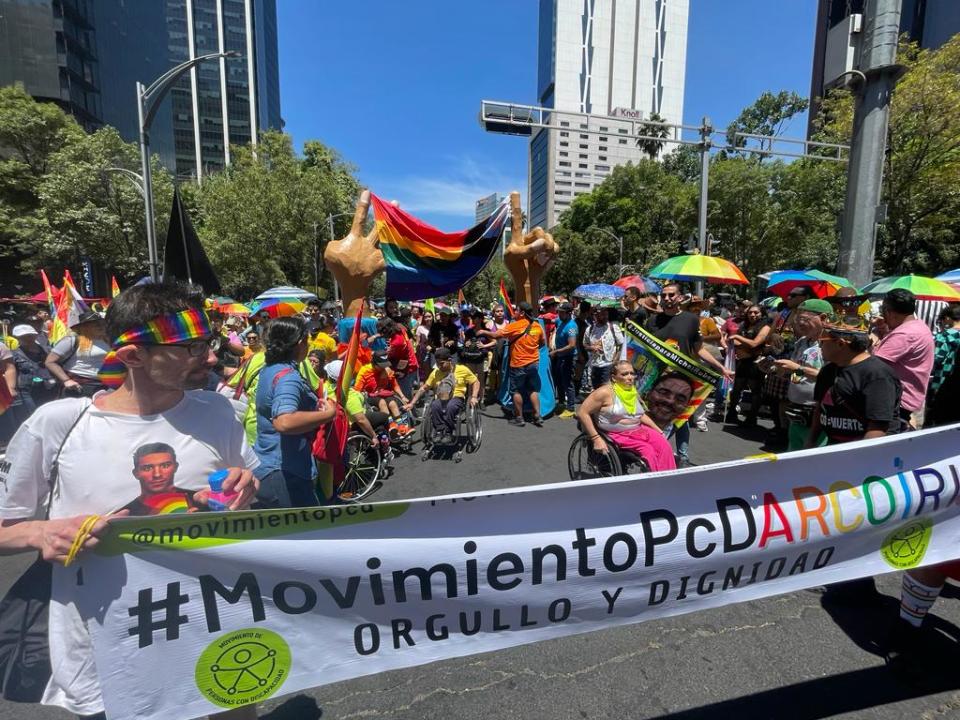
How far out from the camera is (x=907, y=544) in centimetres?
219

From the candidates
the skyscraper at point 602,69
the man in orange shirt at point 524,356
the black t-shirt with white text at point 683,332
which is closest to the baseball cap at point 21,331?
the man in orange shirt at point 524,356

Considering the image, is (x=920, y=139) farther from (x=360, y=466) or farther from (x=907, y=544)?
(x=360, y=466)

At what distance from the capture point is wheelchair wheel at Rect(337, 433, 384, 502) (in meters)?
4.86

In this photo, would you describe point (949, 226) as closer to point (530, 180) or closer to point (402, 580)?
point (402, 580)

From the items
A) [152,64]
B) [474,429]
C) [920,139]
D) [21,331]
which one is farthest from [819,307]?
[152,64]

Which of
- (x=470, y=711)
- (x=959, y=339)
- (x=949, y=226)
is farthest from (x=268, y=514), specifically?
(x=949, y=226)

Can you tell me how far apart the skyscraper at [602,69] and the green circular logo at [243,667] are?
112771mm

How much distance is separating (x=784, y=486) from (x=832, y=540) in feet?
1.19

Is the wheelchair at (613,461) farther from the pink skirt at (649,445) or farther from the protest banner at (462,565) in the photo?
the protest banner at (462,565)

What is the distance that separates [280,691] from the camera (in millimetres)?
1597

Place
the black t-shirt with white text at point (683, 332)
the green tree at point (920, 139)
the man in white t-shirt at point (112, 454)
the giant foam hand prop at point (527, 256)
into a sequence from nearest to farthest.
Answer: the man in white t-shirt at point (112, 454) → the black t-shirt with white text at point (683, 332) → the giant foam hand prop at point (527, 256) → the green tree at point (920, 139)

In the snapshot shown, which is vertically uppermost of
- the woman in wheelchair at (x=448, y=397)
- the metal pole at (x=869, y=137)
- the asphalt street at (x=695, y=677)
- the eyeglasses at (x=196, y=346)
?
the metal pole at (x=869, y=137)

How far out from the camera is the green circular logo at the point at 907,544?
2160 mm

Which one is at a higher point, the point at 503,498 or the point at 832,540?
the point at 503,498
